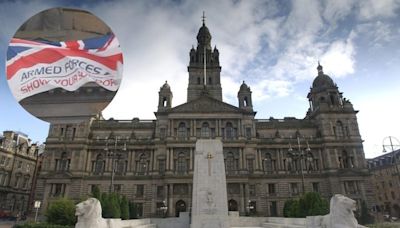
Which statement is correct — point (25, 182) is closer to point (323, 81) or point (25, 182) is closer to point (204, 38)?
point (204, 38)

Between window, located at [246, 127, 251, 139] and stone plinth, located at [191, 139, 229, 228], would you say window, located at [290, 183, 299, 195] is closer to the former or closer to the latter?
window, located at [246, 127, 251, 139]

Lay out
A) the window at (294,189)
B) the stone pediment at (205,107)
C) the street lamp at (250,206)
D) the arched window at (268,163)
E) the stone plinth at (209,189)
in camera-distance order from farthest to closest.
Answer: the stone pediment at (205,107)
the arched window at (268,163)
the window at (294,189)
the street lamp at (250,206)
the stone plinth at (209,189)

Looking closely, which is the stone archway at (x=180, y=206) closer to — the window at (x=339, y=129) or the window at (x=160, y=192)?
the window at (x=160, y=192)

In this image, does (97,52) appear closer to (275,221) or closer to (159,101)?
(275,221)

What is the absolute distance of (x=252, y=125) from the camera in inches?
2040

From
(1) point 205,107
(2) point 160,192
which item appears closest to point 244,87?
(1) point 205,107

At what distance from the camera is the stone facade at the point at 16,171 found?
168ft

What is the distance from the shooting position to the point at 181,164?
49.0 m

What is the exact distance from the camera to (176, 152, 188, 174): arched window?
4844cm

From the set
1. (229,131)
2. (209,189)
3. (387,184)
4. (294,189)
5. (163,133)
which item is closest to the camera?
A: (209,189)

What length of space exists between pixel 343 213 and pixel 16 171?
60398mm

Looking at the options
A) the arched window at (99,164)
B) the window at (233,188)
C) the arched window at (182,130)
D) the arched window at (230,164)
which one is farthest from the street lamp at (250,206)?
the arched window at (99,164)

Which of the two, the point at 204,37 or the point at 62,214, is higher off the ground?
the point at 204,37

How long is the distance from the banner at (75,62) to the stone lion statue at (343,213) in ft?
36.9
